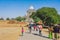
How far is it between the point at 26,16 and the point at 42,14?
309 ft

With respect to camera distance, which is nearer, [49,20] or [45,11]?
[49,20]

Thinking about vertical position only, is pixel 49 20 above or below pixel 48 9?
below

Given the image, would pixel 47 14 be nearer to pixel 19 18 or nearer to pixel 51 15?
pixel 51 15

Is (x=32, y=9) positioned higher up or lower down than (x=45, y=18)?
higher up

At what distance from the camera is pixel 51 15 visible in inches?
2311

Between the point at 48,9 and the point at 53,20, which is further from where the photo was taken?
the point at 48,9

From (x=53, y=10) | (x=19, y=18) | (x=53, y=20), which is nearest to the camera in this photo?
(x=53, y=20)

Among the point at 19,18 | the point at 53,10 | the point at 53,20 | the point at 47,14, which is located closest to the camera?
the point at 53,20

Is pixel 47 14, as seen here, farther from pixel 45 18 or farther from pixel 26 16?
pixel 26 16

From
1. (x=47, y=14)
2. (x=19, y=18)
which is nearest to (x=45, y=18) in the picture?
(x=47, y=14)

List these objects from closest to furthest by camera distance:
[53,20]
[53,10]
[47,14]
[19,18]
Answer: [53,20], [47,14], [53,10], [19,18]

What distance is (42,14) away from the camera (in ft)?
206

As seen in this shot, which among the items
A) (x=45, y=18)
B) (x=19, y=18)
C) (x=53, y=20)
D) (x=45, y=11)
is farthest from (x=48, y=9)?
(x=19, y=18)

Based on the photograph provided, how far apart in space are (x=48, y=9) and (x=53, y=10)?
6.15 feet
